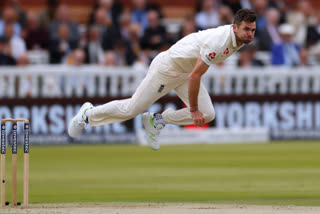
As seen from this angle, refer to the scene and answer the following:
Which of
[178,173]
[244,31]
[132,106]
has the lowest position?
[178,173]

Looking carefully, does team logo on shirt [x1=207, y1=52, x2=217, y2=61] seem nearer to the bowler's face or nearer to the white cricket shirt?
the white cricket shirt

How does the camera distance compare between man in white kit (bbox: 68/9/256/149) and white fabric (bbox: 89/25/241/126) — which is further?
white fabric (bbox: 89/25/241/126)

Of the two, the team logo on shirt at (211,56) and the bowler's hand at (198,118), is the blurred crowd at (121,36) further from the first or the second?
the team logo on shirt at (211,56)

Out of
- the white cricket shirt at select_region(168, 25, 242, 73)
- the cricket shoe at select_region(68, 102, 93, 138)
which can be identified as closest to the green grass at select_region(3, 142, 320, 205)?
the cricket shoe at select_region(68, 102, 93, 138)

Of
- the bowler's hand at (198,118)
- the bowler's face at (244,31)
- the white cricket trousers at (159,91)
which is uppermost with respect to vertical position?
the bowler's face at (244,31)

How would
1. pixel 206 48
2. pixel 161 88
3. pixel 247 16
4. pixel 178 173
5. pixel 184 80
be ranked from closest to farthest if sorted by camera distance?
pixel 247 16 < pixel 206 48 < pixel 161 88 < pixel 184 80 < pixel 178 173

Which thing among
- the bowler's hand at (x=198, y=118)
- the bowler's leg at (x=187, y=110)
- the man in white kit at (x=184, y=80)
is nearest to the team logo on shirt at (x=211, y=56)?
the man in white kit at (x=184, y=80)

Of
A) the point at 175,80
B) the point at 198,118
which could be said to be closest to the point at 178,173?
the point at 175,80

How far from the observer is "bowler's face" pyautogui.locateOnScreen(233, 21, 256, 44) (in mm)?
8070

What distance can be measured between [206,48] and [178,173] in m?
3.50

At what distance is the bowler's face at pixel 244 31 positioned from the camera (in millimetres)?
8070

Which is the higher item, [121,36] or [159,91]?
[121,36]

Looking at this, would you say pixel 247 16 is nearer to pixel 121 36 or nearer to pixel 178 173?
pixel 178 173

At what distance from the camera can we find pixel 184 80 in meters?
8.99
